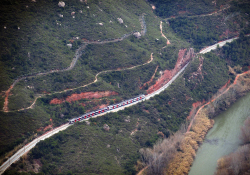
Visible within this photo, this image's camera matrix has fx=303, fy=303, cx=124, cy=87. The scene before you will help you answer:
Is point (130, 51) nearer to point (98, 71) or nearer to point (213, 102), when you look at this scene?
point (98, 71)

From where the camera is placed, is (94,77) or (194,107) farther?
(194,107)

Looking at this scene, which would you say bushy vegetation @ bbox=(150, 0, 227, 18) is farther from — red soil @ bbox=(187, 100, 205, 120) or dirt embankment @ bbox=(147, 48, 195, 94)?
red soil @ bbox=(187, 100, 205, 120)

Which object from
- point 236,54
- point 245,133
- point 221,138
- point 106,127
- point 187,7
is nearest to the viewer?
point 106,127

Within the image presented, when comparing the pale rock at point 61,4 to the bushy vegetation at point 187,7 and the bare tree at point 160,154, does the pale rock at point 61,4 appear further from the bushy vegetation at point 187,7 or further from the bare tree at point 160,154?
the bare tree at point 160,154

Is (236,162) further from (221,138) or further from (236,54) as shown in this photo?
(236,54)

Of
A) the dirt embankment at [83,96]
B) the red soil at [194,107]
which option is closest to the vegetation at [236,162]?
the red soil at [194,107]

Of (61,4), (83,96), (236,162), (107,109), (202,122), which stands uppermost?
(61,4)

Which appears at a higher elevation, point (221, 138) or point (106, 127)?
point (221, 138)

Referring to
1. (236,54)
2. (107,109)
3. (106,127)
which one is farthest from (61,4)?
(236,54)
